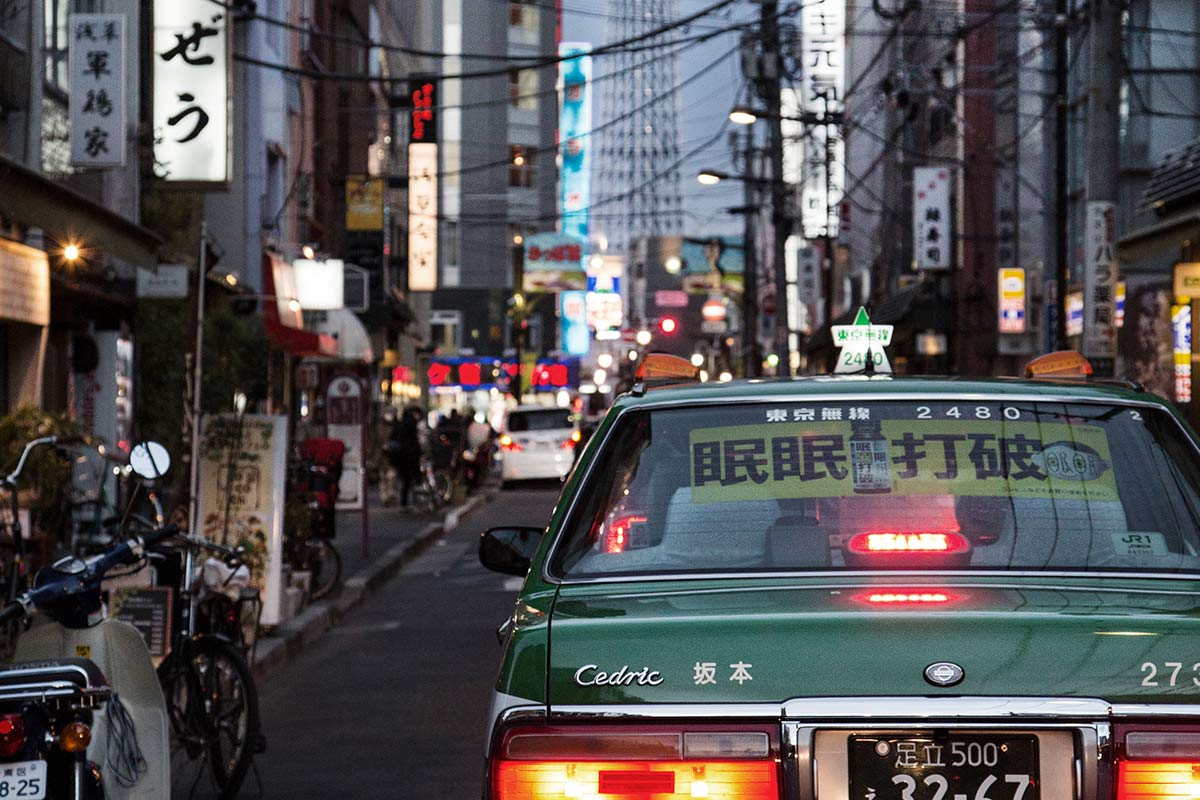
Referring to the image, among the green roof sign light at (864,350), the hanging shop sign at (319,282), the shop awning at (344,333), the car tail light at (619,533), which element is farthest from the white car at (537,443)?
the car tail light at (619,533)

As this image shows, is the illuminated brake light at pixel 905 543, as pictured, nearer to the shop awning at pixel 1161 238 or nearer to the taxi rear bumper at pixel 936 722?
the taxi rear bumper at pixel 936 722

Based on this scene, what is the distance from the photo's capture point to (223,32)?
21797 mm

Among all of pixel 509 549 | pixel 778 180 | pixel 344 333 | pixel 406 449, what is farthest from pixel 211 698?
pixel 778 180

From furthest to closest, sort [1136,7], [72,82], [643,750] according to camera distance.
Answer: [1136,7] → [72,82] → [643,750]

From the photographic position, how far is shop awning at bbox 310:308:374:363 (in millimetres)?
36031

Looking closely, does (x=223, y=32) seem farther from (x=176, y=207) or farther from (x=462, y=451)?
(x=462, y=451)

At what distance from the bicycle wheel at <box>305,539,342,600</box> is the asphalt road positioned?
1.21 feet

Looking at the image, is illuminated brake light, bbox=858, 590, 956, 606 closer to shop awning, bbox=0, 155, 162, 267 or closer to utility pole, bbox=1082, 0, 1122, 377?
shop awning, bbox=0, 155, 162, 267

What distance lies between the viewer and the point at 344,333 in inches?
1459

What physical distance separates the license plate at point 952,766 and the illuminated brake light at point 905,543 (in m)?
1.07

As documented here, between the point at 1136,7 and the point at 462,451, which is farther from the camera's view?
the point at 462,451

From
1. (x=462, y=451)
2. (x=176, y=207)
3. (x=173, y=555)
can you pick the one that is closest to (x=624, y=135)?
(x=462, y=451)

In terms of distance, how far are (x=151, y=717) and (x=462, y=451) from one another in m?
31.6

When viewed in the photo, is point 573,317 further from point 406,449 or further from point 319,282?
point 406,449
